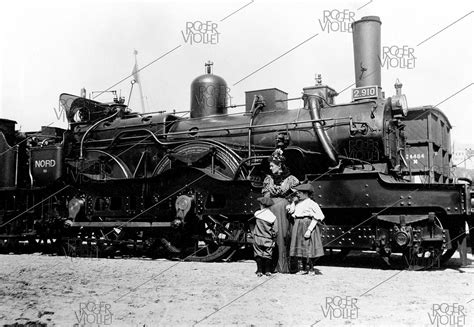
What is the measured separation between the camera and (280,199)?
814 cm

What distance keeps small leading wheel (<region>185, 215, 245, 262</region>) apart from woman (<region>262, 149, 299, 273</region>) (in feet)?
5.24

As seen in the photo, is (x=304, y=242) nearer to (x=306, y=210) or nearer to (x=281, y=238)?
(x=281, y=238)

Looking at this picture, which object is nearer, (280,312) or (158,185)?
(280,312)

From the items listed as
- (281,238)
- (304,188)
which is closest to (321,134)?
(304,188)

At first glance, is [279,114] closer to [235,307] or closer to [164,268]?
[164,268]

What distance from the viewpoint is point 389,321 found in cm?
489

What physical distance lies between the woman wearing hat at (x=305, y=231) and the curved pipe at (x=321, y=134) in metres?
1.23

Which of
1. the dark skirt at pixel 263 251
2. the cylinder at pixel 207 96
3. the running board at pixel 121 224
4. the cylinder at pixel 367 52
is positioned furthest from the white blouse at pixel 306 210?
the cylinder at pixel 367 52

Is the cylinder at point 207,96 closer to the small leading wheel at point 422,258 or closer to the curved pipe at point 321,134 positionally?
the curved pipe at point 321,134

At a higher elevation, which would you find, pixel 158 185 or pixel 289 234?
pixel 158 185

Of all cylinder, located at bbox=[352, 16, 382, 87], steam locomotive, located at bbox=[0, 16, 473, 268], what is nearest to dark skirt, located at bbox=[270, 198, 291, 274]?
steam locomotive, located at bbox=[0, 16, 473, 268]

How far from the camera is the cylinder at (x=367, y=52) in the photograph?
13.4 m

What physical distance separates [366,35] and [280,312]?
32.7ft

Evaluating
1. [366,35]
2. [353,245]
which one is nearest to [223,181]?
[353,245]
